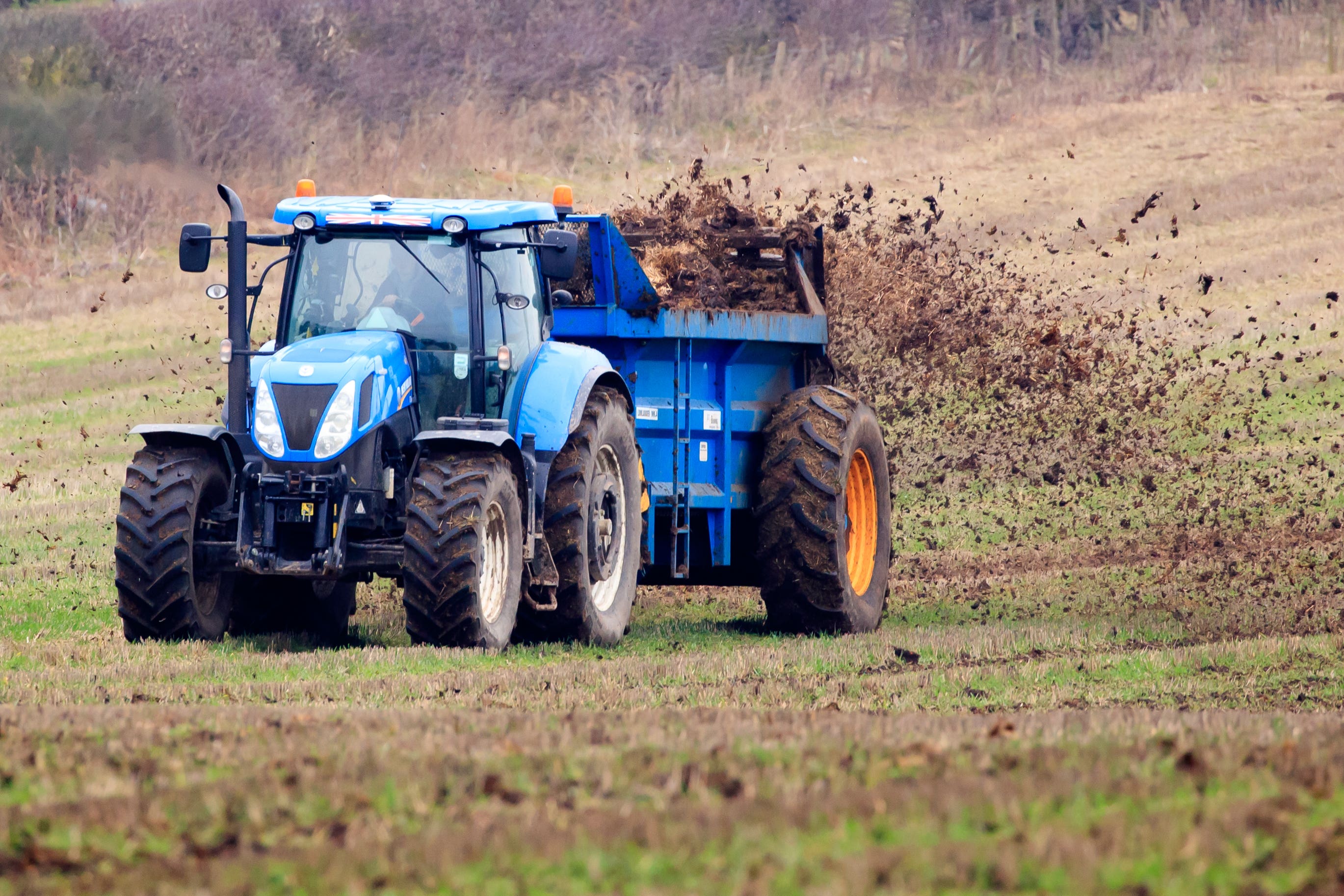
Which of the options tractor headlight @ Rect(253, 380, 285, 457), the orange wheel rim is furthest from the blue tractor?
the orange wheel rim

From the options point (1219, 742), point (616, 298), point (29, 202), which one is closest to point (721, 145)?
point (29, 202)

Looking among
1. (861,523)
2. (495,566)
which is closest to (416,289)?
(495,566)

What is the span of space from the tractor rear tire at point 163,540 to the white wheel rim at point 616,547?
210 cm

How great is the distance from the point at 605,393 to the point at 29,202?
57.9 ft

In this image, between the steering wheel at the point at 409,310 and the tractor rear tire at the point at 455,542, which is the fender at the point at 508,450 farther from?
the steering wheel at the point at 409,310

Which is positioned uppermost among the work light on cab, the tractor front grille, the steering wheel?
the work light on cab

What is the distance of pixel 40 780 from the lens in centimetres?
483

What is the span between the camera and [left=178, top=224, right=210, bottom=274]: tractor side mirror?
858 centimetres

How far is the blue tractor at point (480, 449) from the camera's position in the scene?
8391mm

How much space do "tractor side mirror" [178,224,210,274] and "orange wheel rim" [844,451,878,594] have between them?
4.29 metres

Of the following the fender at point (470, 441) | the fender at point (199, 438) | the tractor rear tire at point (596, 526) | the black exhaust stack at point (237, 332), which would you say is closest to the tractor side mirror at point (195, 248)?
the black exhaust stack at point (237, 332)

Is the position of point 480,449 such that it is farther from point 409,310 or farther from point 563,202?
point 563,202

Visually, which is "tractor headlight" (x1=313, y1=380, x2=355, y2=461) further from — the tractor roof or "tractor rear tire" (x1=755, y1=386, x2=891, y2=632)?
"tractor rear tire" (x1=755, y1=386, x2=891, y2=632)

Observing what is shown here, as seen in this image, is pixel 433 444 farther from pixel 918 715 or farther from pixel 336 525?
pixel 918 715
